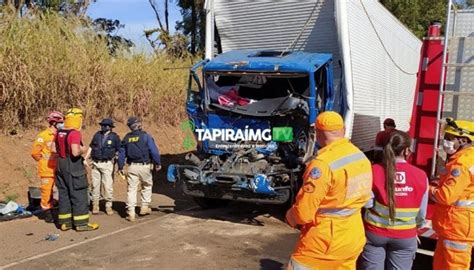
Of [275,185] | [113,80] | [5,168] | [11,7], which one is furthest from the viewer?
[113,80]

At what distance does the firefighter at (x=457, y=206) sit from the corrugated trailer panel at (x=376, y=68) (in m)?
3.30

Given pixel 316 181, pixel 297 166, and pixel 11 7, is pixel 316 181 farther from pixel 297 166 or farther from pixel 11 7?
pixel 11 7

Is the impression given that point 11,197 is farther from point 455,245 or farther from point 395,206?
point 455,245

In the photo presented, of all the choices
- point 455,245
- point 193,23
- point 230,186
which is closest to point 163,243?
point 230,186

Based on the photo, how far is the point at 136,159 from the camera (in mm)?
7492

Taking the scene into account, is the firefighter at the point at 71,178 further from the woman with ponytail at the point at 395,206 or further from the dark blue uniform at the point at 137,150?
the woman with ponytail at the point at 395,206

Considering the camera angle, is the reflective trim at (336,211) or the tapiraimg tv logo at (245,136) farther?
the tapiraimg tv logo at (245,136)

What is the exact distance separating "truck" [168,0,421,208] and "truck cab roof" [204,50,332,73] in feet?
0.05

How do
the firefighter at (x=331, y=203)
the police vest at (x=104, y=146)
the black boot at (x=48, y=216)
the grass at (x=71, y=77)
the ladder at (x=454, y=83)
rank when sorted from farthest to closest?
the grass at (x=71, y=77) → the police vest at (x=104, y=146) → the black boot at (x=48, y=216) → the ladder at (x=454, y=83) → the firefighter at (x=331, y=203)

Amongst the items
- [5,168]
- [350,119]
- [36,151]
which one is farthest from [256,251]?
[5,168]

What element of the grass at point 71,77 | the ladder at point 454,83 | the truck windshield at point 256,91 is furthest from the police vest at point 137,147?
the ladder at point 454,83

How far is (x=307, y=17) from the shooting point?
7613 mm

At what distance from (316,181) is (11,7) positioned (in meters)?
8.74

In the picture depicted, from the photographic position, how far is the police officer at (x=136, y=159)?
24.4ft
